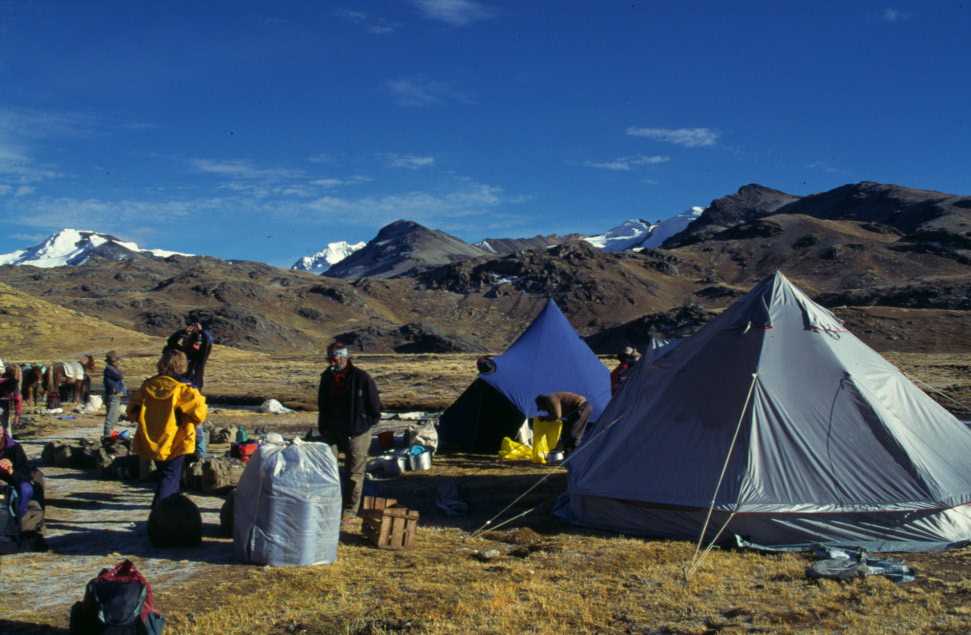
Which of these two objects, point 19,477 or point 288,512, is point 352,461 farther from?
point 19,477

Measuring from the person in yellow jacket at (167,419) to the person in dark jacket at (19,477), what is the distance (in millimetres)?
962

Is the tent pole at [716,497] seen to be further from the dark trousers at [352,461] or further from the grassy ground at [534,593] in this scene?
the dark trousers at [352,461]

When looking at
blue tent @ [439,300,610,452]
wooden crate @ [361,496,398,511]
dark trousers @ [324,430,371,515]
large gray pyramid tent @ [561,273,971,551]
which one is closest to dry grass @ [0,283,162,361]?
blue tent @ [439,300,610,452]

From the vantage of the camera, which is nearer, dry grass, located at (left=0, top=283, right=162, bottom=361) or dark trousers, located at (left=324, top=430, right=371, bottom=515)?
dark trousers, located at (left=324, top=430, right=371, bottom=515)

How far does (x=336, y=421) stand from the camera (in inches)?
383

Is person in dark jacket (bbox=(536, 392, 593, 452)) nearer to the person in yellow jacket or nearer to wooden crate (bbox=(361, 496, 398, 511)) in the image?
wooden crate (bbox=(361, 496, 398, 511))

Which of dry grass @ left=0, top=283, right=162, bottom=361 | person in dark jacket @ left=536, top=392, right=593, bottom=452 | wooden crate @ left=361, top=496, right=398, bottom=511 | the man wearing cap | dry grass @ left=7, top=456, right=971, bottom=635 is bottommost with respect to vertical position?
dry grass @ left=7, top=456, right=971, bottom=635

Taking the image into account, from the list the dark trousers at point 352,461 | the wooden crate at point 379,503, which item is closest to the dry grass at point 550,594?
the wooden crate at point 379,503

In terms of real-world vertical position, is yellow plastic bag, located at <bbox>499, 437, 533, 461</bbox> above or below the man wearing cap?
below

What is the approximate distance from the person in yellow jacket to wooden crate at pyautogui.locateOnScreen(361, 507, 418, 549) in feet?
6.16

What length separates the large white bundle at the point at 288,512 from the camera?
7.88 m

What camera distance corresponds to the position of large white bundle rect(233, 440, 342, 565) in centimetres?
788

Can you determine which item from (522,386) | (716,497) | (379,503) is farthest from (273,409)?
(716,497)

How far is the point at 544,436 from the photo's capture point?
14.6m
